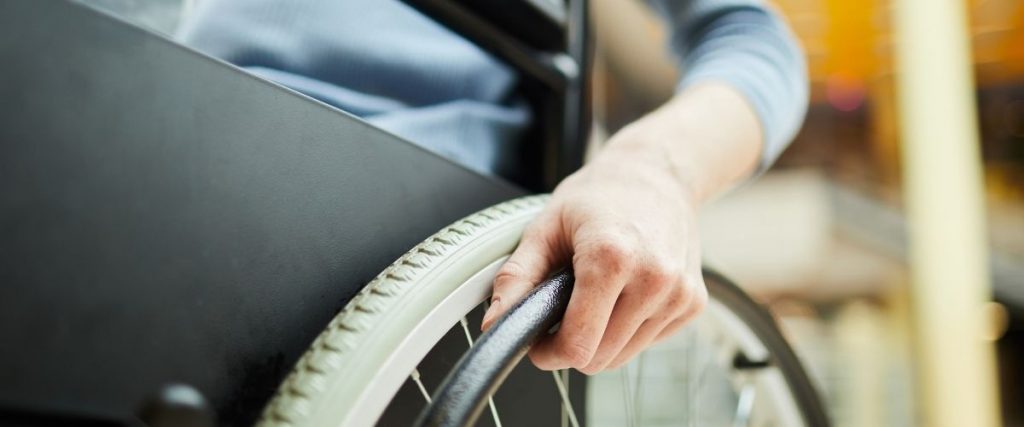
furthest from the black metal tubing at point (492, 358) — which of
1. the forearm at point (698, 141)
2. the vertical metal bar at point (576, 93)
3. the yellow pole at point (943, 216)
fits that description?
the yellow pole at point (943, 216)

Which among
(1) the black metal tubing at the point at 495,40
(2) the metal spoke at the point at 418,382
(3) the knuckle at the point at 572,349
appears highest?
(1) the black metal tubing at the point at 495,40

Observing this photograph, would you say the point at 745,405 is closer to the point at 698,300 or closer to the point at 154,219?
the point at 698,300

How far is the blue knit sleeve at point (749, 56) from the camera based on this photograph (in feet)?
1.74

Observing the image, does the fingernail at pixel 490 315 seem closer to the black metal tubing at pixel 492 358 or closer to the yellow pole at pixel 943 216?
the black metal tubing at pixel 492 358

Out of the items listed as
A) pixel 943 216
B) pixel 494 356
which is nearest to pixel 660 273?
pixel 494 356

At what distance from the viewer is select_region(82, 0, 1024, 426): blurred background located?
4145mm

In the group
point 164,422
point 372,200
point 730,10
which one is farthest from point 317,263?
point 730,10

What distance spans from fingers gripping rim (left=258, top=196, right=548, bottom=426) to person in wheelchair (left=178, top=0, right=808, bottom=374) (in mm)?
31

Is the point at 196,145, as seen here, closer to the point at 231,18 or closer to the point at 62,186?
the point at 62,186

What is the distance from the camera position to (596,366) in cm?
38

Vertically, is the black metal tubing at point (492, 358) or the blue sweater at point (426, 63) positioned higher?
the blue sweater at point (426, 63)

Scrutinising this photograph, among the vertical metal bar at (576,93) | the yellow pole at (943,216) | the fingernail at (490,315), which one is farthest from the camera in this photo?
the yellow pole at (943,216)

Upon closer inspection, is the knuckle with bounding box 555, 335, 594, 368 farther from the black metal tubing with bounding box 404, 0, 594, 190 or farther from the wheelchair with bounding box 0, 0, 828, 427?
the black metal tubing with bounding box 404, 0, 594, 190

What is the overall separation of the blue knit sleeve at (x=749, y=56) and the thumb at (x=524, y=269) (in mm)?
203
